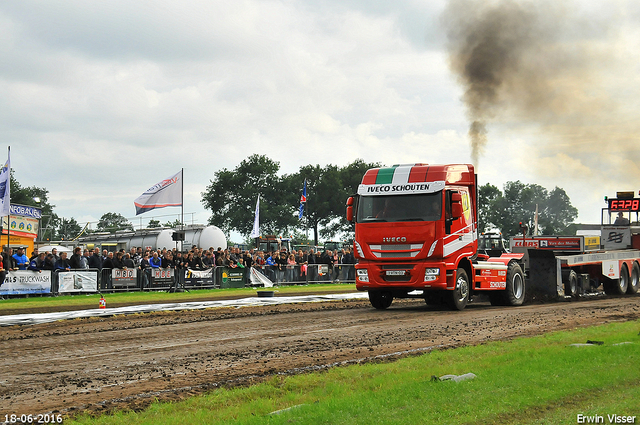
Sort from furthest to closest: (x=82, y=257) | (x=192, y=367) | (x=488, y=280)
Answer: (x=82, y=257), (x=488, y=280), (x=192, y=367)

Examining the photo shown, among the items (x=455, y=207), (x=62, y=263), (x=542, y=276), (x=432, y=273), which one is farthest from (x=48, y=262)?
(x=542, y=276)

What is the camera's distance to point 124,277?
26.9 meters

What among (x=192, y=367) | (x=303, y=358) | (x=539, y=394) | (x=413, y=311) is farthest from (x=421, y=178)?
(x=539, y=394)

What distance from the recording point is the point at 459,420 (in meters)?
5.74

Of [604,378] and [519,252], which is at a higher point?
[519,252]

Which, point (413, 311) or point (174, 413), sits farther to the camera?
point (413, 311)

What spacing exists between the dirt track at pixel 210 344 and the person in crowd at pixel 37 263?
8.21 metres

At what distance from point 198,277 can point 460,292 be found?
47.7 feet

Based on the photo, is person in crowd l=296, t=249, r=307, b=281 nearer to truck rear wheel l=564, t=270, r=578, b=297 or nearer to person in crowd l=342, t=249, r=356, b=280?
person in crowd l=342, t=249, r=356, b=280

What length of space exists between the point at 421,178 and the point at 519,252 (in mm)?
5423

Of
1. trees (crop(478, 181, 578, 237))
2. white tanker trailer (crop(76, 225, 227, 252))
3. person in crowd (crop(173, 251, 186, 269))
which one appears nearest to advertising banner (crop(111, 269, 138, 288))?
person in crowd (crop(173, 251, 186, 269))

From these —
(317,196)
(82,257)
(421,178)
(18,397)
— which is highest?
(317,196)

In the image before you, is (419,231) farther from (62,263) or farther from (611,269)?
(62,263)

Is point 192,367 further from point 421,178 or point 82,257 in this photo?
point 82,257
